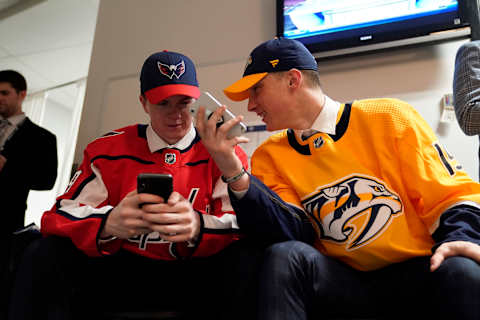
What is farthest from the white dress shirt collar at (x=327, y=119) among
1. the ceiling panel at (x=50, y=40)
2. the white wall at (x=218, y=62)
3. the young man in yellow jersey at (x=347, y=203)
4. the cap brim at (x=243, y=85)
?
the ceiling panel at (x=50, y=40)

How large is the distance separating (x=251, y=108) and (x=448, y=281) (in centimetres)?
70

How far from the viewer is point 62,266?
98cm

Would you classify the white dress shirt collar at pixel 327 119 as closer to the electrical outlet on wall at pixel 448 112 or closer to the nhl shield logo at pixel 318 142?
the nhl shield logo at pixel 318 142

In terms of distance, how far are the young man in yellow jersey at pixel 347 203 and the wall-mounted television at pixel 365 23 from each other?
71 centimetres

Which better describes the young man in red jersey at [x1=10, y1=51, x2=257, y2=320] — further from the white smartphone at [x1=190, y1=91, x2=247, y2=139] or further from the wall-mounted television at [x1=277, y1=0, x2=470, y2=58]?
the wall-mounted television at [x1=277, y1=0, x2=470, y2=58]

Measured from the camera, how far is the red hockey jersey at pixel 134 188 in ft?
3.35

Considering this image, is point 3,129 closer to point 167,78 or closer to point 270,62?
point 167,78

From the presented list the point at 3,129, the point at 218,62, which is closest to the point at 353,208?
the point at 218,62

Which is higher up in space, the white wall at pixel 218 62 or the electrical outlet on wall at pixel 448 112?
the white wall at pixel 218 62

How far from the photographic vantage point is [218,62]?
2.14 m

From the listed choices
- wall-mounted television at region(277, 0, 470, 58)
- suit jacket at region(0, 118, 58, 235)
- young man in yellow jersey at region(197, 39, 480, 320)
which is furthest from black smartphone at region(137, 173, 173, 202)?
suit jacket at region(0, 118, 58, 235)

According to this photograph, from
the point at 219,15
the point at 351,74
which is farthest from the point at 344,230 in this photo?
the point at 219,15

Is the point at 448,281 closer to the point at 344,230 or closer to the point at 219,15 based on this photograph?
the point at 344,230

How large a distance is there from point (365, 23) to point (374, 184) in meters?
1.04
